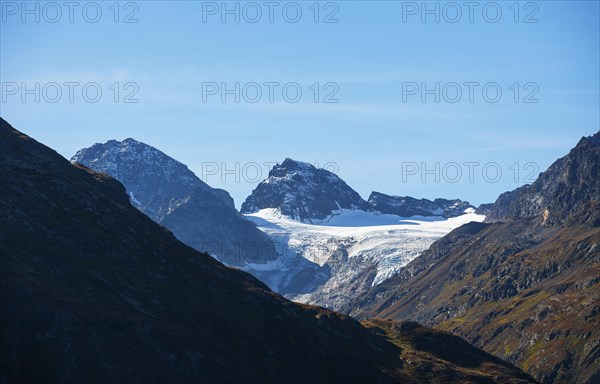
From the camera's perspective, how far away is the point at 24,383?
139m

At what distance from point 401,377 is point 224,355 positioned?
4233 centimetres

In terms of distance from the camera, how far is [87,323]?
15638 centimetres

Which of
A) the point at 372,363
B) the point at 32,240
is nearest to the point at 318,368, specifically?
the point at 372,363

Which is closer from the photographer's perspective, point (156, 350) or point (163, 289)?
point (156, 350)

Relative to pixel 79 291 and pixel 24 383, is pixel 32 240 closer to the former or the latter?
pixel 79 291

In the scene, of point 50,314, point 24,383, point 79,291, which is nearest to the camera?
point 24,383

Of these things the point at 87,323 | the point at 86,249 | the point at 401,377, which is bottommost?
the point at 401,377

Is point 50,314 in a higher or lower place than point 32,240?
lower

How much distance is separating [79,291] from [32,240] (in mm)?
17704

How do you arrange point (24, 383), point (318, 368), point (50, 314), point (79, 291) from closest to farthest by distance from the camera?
point (24, 383) < point (50, 314) < point (79, 291) < point (318, 368)

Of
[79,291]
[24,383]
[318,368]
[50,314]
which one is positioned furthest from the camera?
[318,368]

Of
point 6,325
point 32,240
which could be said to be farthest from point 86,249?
point 6,325

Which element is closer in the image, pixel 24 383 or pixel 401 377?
pixel 24 383

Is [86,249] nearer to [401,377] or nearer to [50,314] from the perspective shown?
[50,314]
